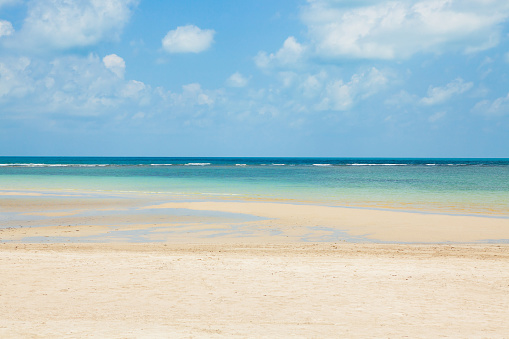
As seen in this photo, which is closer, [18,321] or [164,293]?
[18,321]

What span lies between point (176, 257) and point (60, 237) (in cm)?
601

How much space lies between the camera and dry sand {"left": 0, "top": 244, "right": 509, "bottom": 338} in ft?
22.1

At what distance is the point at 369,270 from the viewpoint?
33.6ft

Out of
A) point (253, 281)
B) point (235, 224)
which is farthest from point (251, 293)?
point (235, 224)

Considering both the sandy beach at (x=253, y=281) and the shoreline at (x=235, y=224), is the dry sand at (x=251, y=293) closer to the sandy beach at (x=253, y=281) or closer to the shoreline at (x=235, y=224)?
the sandy beach at (x=253, y=281)

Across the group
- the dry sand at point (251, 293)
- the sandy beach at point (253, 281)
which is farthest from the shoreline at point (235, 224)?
the dry sand at point (251, 293)

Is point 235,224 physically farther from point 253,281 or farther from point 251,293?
point 251,293

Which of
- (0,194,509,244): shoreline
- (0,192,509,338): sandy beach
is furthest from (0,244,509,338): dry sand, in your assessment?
(0,194,509,244): shoreline

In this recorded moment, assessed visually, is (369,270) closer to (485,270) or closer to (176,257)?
(485,270)

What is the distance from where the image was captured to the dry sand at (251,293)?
22.1ft

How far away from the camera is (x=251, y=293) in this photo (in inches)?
335

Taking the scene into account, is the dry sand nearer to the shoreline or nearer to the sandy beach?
the sandy beach

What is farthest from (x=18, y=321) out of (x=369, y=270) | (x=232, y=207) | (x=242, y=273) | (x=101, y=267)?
(x=232, y=207)

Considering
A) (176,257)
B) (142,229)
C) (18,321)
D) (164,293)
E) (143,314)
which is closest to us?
(18,321)
